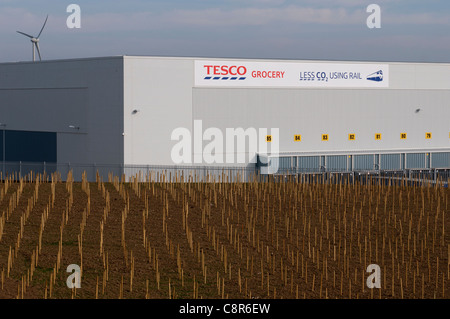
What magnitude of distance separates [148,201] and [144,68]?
18.0 m

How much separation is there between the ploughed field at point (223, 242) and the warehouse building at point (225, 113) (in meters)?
13.8

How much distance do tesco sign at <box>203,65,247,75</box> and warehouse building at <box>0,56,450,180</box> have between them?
0.07 meters

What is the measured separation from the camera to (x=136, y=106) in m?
45.8

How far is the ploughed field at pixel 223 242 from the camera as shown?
17.6 meters

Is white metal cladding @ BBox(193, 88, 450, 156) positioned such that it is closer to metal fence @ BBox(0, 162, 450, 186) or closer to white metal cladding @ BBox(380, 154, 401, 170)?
white metal cladding @ BBox(380, 154, 401, 170)

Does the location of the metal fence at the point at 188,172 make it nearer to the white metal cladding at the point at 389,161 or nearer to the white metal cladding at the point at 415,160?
the white metal cladding at the point at 389,161

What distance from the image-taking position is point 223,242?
73.7 ft

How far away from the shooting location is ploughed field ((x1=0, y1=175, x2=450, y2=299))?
17.6m

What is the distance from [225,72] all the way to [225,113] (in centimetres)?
261

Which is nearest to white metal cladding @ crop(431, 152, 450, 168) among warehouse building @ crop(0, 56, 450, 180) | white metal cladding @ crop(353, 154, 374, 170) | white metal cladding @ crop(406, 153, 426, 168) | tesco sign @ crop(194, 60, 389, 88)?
warehouse building @ crop(0, 56, 450, 180)

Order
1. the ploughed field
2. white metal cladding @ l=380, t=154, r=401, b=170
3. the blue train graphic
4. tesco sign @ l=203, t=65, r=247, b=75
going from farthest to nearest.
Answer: white metal cladding @ l=380, t=154, r=401, b=170 < the blue train graphic < tesco sign @ l=203, t=65, r=247, b=75 < the ploughed field

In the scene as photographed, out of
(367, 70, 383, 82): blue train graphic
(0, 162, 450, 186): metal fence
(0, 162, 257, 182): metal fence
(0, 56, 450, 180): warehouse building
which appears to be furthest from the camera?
(367, 70, 383, 82): blue train graphic
